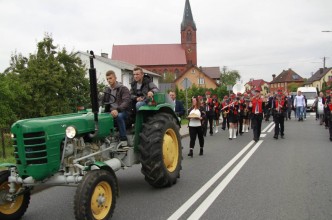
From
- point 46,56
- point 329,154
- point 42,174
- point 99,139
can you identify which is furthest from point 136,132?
point 46,56

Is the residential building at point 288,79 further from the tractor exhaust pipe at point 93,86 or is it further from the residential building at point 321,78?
the tractor exhaust pipe at point 93,86

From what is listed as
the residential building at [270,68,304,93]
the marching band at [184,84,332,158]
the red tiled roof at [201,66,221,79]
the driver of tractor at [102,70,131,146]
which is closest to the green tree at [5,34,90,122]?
the marching band at [184,84,332,158]

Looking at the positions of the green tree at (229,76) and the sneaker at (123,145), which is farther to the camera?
the green tree at (229,76)

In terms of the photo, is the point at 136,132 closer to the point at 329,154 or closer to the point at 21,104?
the point at 329,154

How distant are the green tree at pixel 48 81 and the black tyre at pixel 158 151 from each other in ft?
50.3

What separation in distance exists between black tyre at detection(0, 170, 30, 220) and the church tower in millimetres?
104847

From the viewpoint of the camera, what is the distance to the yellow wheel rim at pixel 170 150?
25.2 feet

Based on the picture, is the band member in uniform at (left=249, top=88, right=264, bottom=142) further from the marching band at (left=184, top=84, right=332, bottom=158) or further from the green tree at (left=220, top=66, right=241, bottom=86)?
the green tree at (left=220, top=66, right=241, bottom=86)

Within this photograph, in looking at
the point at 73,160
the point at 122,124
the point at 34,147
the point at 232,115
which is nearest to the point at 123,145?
the point at 122,124

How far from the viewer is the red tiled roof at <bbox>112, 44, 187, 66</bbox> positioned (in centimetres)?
10375

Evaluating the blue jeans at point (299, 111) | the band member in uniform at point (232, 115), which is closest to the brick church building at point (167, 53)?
the blue jeans at point (299, 111)

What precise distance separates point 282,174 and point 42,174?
5.33 metres

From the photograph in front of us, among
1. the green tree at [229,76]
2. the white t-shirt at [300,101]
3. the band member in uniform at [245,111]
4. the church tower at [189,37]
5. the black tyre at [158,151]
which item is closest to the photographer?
the black tyre at [158,151]

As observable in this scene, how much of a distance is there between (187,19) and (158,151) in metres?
106
